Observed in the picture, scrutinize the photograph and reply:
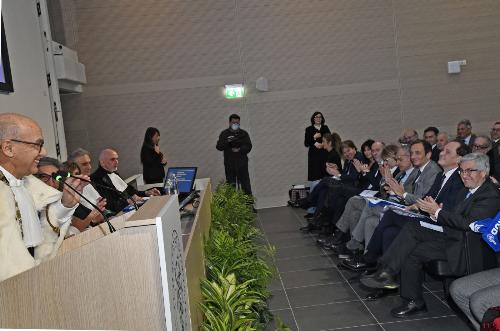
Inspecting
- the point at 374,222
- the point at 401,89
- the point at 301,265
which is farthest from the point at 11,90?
the point at 401,89

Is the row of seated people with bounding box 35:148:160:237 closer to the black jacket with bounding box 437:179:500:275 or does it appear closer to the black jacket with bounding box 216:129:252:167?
the black jacket with bounding box 437:179:500:275

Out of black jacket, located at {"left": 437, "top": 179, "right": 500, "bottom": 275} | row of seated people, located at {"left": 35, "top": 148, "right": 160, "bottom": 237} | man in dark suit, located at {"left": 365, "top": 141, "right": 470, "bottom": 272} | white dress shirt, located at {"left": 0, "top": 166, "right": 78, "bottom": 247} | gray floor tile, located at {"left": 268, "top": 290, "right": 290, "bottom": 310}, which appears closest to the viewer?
white dress shirt, located at {"left": 0, "top": 166, "right": 78, "bottom": 247}

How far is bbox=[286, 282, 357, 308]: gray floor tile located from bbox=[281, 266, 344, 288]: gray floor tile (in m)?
0.13

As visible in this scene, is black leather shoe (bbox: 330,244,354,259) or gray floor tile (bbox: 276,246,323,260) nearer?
black leather shoe (bbox: 330,244,354,259)

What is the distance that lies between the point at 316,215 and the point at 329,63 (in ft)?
13.8

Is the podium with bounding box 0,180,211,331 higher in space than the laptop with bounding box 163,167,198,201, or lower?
higher

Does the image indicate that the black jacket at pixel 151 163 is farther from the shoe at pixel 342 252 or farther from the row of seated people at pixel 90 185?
the shoe at pixel 342 252

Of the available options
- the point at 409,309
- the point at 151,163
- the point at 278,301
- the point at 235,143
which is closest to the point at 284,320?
the point at 278,301

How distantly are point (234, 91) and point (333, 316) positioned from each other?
667cm

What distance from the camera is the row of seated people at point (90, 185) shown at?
10.00 feet

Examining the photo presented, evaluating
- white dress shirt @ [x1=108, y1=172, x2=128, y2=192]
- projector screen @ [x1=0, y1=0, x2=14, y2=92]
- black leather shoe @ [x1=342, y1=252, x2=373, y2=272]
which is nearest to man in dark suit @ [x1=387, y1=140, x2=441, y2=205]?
black leather shoe @ [x1=342, y1=252, x2=373, y2=272]

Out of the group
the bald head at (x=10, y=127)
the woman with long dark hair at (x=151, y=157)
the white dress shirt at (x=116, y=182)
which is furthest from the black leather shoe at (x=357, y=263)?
the bald head at (x=10, y=127)

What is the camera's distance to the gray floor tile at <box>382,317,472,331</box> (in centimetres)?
370

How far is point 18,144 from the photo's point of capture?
6.35 feet
